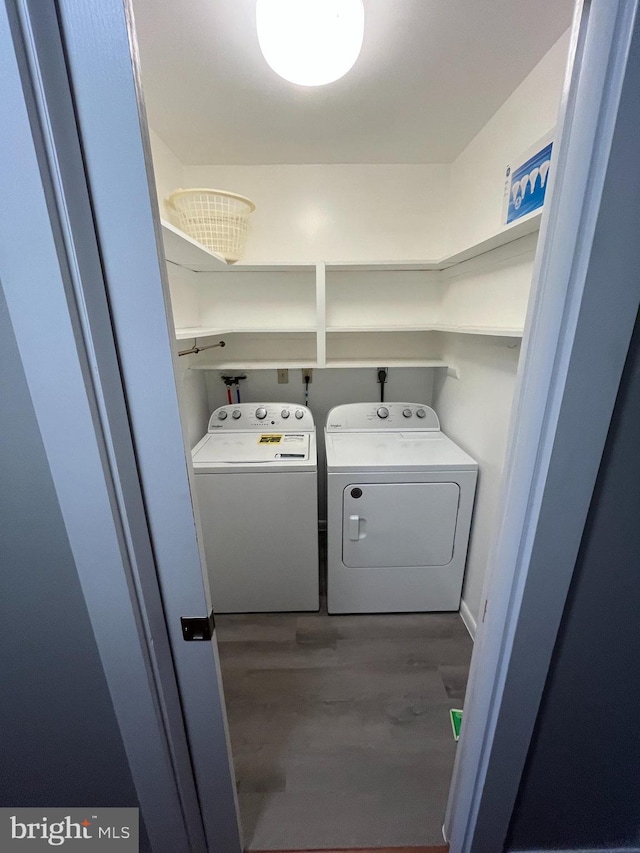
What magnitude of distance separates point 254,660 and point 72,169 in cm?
196

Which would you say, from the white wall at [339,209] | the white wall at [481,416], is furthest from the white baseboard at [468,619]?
the white wall at [339,209]

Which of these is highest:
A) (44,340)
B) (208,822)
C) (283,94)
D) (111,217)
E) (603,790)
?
(283,94)

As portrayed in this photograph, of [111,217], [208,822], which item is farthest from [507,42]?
[208,822]

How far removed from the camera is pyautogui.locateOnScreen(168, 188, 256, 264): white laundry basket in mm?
1630

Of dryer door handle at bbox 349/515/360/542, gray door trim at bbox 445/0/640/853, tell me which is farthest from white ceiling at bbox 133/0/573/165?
dryer door handle at bbox 349/515/360/542

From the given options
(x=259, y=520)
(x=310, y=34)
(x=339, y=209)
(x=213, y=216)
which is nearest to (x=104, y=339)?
(x=310, y=34)

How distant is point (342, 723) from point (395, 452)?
1239 millimetres

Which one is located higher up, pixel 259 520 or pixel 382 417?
pixel 382 417

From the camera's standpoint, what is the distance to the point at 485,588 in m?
0.81

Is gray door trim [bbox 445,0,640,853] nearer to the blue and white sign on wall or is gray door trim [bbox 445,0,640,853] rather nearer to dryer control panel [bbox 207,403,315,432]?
the blue and white sign on wall

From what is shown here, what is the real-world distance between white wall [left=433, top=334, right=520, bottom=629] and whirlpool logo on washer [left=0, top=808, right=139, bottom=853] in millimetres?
1505

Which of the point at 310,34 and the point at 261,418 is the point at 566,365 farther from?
the point at 261,418

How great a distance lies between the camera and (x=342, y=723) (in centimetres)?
139

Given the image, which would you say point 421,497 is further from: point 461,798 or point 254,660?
point 254,660
